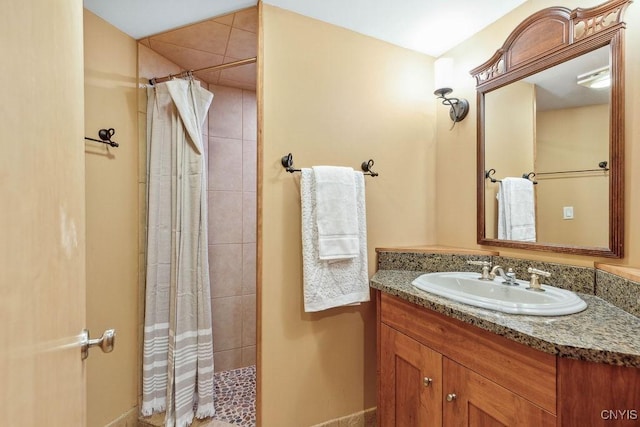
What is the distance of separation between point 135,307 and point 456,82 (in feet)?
7.50

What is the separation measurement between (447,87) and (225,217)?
166 cm

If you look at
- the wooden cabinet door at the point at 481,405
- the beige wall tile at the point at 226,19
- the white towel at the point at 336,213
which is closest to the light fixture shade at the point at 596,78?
the white towel at the point at 336,213

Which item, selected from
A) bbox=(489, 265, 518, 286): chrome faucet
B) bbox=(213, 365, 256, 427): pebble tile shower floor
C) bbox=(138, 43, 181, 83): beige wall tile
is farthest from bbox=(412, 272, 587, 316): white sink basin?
bbox=(138, 43, 181, 83): beige wall tile

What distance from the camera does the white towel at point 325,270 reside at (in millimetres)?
1372

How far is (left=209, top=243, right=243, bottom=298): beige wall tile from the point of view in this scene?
2.05 meters

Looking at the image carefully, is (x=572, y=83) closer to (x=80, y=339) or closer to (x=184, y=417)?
(x=80, y=339)

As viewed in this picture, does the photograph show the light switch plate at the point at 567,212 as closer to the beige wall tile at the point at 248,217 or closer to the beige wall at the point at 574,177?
the beige wall at the point at 574,177

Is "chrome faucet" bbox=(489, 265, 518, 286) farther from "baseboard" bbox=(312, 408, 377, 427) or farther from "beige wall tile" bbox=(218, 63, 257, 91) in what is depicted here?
"beige wall tile" bbox=(218, 63, 257, 91)

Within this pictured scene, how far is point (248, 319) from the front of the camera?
217cm

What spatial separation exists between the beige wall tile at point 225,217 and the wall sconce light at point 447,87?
1506mm

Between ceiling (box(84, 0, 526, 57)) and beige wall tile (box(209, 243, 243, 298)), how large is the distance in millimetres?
1373

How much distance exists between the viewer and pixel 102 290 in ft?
4.75

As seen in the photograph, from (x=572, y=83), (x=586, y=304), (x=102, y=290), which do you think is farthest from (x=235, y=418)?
(x=572, y=83)

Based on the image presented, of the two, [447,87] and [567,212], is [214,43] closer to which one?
[447,87]
